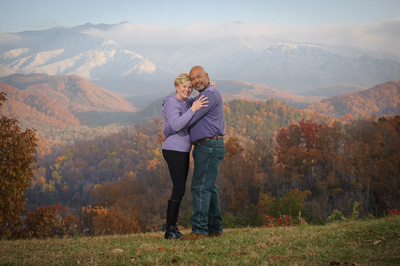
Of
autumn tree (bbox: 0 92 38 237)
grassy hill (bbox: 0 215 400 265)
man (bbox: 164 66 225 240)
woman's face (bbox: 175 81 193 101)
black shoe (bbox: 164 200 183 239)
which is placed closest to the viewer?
grassy hill (bbox: 0 215 400 265)

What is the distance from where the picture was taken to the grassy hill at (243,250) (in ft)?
13.3

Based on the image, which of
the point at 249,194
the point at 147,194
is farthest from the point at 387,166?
the point at 147,194

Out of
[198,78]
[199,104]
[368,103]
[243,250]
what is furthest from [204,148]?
[368,103]

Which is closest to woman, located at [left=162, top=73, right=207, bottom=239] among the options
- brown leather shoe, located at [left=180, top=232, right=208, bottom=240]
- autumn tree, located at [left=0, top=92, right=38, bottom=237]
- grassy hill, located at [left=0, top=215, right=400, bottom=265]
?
brown leather shoe, located at [left=180, top=232, right=208, bottom=240]

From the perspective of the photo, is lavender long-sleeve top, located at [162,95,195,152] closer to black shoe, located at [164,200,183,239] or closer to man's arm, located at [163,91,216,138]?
man's arm, located at [163,91,216,138]

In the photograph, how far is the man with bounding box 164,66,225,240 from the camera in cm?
558

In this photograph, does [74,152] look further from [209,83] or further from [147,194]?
[209,83]

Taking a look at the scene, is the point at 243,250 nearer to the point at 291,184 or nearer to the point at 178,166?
the point at 178,166

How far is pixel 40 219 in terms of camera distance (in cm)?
1502

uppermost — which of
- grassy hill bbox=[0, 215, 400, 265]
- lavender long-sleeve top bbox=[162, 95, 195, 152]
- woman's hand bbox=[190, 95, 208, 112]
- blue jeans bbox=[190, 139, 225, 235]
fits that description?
woman's hand bbox=[190, 95, 208, 112]

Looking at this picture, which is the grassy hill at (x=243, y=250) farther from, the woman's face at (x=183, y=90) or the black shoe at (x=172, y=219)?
the woman's face at (x=183, y=90)

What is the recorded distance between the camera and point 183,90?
573 centimetres

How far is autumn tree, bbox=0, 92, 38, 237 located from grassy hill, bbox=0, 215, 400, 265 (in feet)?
25.1

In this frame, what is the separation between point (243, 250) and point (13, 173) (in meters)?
10.5
